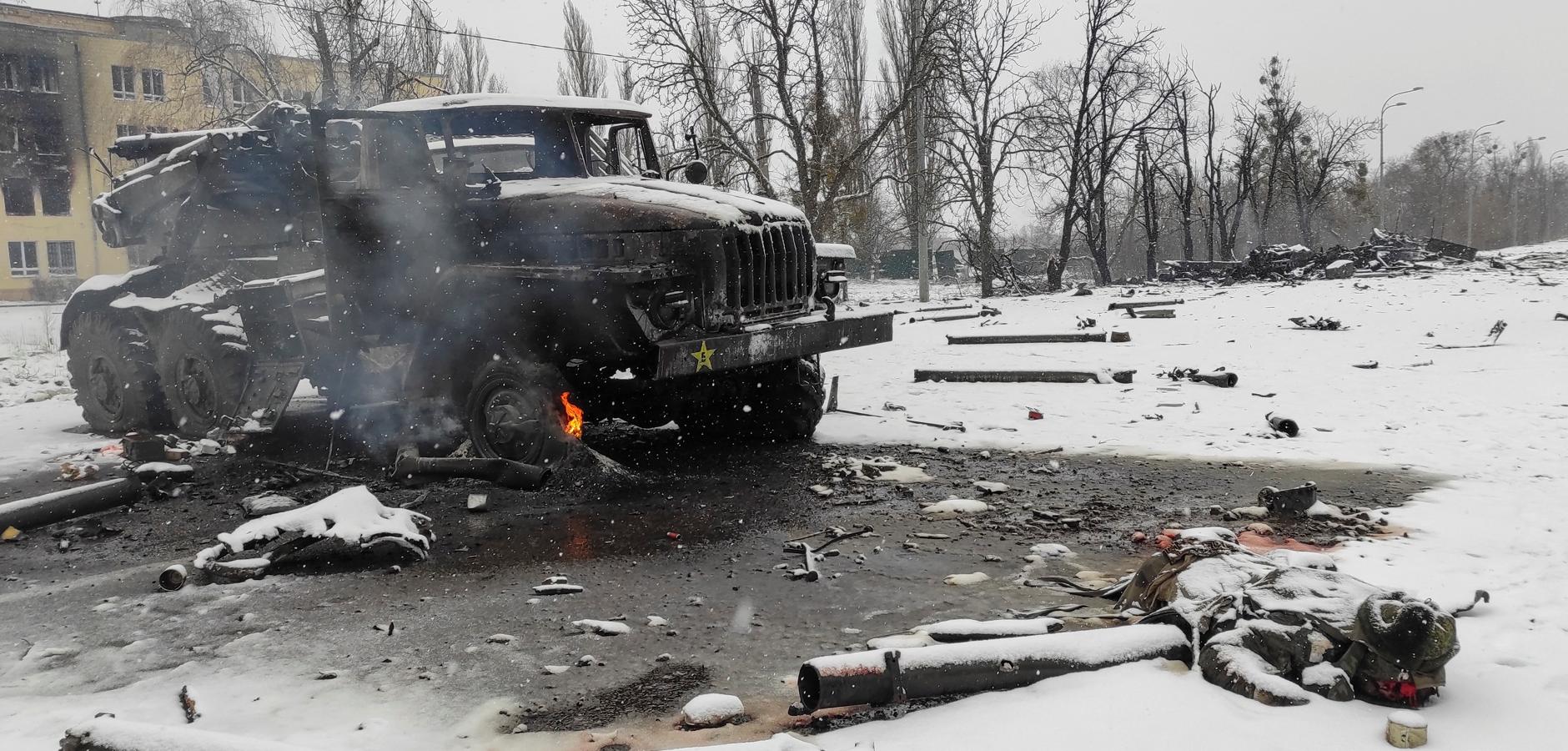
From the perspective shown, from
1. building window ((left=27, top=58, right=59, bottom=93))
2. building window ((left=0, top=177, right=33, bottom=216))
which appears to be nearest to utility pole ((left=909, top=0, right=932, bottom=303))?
building window ((left=27, top=58, right=59, bottom=93))

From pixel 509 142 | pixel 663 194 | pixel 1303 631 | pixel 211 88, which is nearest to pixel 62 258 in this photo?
pixel 211 88

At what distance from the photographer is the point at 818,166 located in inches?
805

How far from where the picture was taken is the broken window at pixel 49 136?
36.8 m

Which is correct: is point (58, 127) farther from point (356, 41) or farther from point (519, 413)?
point (519, 413)

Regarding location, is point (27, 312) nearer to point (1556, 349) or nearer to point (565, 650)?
point (565, 650)

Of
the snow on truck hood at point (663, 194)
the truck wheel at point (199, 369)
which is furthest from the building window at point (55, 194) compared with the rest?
the snow on truck hood at point (663, 194)

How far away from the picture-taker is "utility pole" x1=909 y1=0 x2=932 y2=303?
21656mm

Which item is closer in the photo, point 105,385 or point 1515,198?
point 105,385

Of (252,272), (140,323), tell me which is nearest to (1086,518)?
(252,272)

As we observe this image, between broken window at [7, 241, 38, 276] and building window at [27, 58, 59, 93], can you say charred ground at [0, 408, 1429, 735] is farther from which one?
broken window at [7, 241, 38, 276]

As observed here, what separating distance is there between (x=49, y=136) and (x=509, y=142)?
3996cm

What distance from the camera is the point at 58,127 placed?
37000 mm

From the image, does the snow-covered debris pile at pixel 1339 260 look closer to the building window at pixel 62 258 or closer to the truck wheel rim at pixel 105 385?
the truck wheel rim at pixel 105 385

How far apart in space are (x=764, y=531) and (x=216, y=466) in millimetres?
4814
